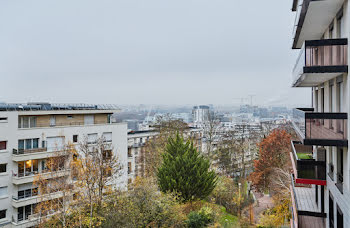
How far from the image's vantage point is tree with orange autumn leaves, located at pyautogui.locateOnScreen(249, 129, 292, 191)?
24.7 meters

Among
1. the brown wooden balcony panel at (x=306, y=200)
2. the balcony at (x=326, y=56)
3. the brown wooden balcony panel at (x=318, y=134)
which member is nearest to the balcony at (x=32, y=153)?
the brown wooden balcony panel at (x=306, y=200)

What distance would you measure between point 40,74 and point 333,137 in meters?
45.2

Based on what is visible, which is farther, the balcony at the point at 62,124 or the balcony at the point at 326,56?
the balcony at the point at 62,124

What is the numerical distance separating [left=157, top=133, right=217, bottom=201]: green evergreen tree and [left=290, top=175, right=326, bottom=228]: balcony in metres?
7.75

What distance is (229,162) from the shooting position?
3369 cm

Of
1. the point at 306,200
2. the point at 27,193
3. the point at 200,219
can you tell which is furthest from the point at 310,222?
the point at 27,193

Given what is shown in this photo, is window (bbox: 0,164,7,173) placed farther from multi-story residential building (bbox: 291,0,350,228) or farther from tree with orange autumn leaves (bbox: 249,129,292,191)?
tree with orange autumn leaves (bbox: 249,129,292,191)

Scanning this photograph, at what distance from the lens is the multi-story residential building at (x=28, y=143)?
18.0m

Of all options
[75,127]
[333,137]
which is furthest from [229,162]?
[333,137]

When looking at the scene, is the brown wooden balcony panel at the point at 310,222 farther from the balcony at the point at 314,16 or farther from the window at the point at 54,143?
the window at the point at 54,143

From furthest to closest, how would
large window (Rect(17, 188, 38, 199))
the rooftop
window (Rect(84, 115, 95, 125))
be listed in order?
1. window (Rect(84, 115, 95, 125))
2. the rooftop
3. large window (Rect(17, 188, 38, 199))

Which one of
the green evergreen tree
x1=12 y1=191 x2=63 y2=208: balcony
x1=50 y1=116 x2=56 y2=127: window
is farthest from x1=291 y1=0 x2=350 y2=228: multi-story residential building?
x1=50 y1=116 x2=56 y2=127: window

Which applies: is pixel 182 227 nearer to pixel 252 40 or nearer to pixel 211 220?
pixel 211 220

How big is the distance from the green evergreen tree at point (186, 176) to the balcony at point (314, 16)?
41.7 ft
